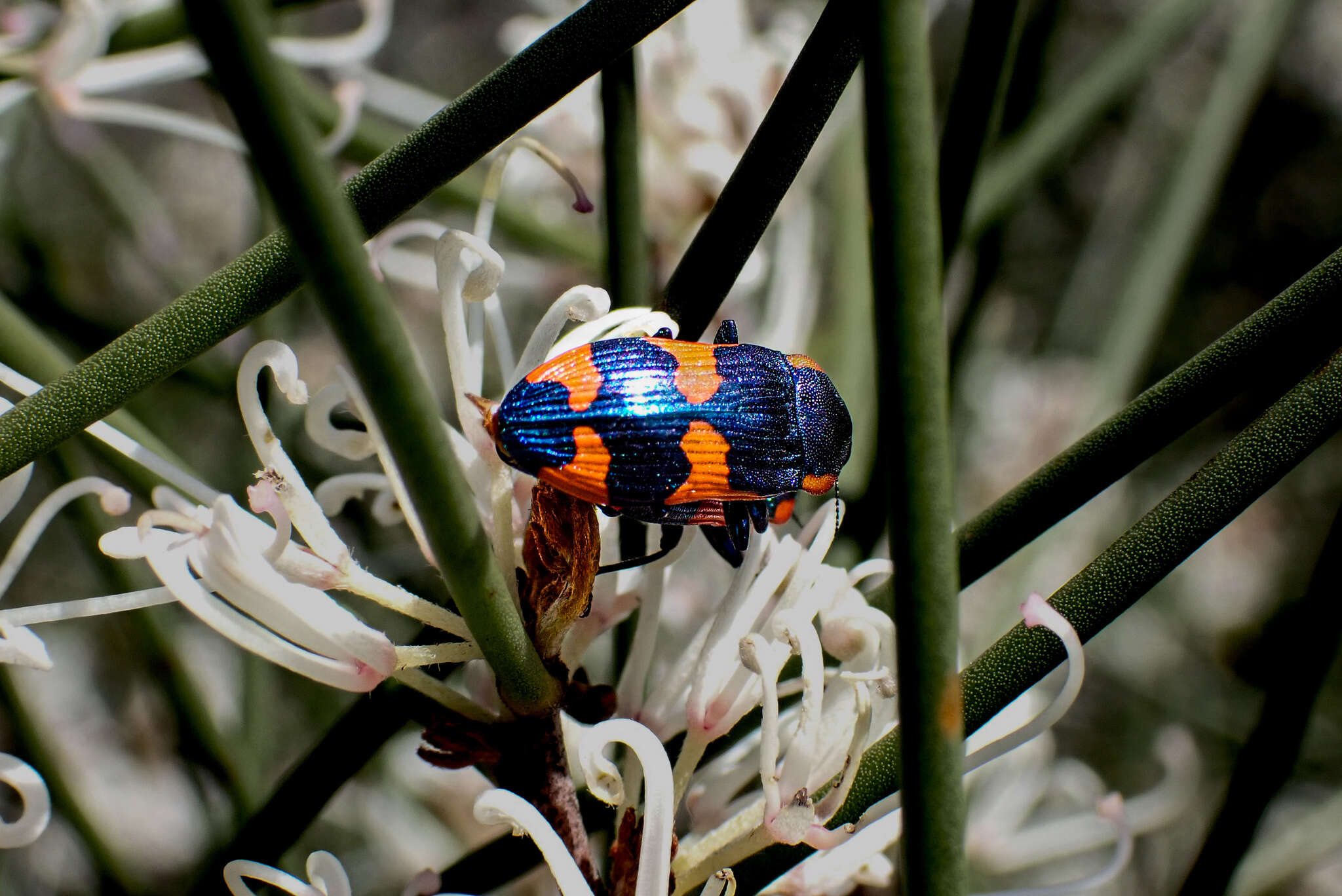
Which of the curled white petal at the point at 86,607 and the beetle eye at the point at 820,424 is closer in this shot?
the curled white petal at the point at 86,607

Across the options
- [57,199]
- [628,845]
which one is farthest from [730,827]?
[57,199]

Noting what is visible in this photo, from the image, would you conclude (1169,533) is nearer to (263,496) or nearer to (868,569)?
(868,569)

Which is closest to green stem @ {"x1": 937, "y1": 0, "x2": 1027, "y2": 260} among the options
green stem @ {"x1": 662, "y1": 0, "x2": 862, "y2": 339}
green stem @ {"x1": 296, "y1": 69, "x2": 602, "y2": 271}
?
green stem @ {"x1": 662, "y1": 0, "x2": 862, "y2": 339}

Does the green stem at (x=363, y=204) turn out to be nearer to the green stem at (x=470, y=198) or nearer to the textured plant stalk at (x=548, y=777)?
the textured plant stalk at (x=548, y=777)

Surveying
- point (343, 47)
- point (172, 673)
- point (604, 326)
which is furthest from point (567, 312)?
point (343, 47)

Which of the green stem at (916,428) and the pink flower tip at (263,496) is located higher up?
the pink flower tip at (263,496)

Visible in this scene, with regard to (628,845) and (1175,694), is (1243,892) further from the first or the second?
(628,845)

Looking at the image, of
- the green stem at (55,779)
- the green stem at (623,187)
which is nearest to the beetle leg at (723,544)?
the green stem at (623,187)

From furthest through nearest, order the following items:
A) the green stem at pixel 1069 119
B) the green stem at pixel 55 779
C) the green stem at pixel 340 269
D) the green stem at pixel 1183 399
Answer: the green stem at pixel 1069 119 < the green stem at pixel 55 779 < the green stem at pixel 1183 399 < the green stem at pixel 340 269
